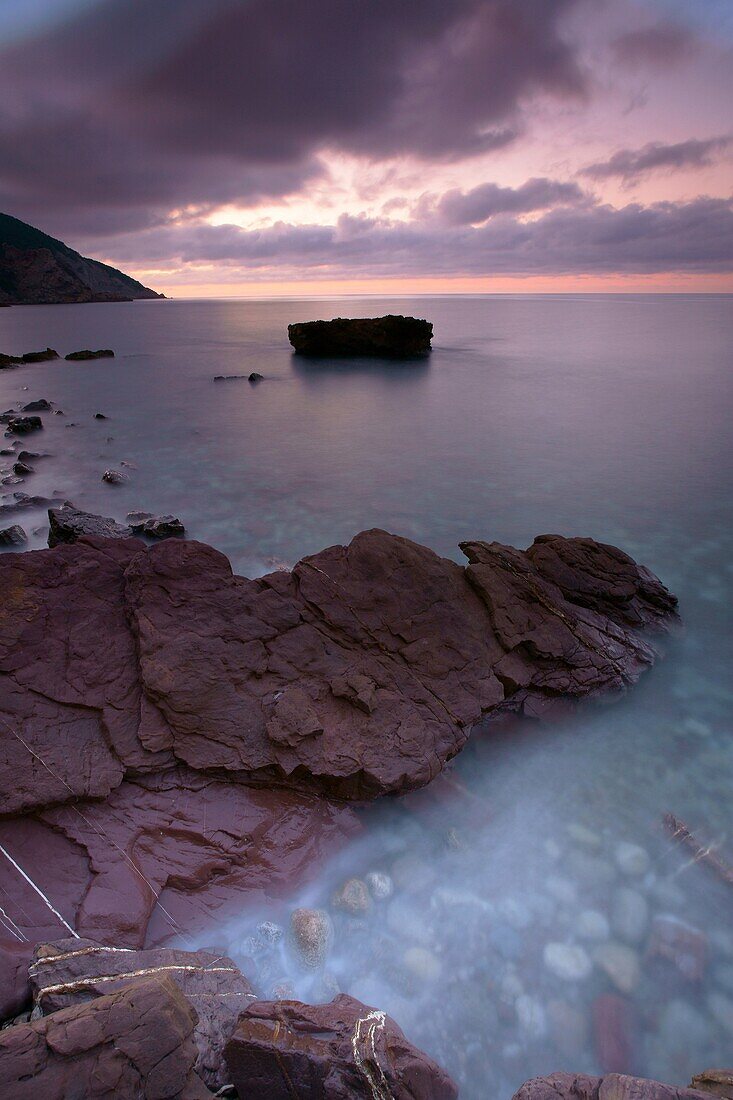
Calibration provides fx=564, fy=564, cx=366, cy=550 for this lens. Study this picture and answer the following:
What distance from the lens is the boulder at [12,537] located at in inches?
416

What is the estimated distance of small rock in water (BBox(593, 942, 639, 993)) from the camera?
4.45m

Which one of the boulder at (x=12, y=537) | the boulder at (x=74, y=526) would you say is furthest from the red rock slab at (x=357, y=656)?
the boulder at (x=12, y=537)

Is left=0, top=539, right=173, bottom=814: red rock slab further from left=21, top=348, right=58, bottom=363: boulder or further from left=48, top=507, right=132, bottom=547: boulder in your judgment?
left=21, top=348, right=58, bottom=363: boulder

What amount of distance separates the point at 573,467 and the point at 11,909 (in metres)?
15.8

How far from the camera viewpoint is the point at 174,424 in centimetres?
2081

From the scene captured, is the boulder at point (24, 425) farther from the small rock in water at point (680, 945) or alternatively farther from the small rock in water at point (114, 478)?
the small rock in water at point (680, 945)

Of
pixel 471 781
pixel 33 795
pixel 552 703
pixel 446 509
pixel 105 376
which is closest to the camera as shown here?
pixel 33 795

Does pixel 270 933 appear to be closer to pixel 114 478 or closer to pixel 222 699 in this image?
pixel 222 699

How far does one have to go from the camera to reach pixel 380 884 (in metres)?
5.05

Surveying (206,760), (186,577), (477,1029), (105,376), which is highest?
(105,376)

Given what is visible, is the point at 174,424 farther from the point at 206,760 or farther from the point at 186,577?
the point at 206,760

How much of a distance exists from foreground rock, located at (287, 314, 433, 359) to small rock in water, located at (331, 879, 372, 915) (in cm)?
3674

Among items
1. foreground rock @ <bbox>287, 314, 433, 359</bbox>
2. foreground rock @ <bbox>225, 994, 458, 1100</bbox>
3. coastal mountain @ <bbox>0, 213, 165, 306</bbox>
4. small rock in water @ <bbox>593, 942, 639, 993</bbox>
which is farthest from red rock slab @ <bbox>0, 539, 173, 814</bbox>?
coastal mountain @ <bbox>0, 213, 165, 306</bbox>

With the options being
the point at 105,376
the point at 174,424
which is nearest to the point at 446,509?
the point at 174,424
